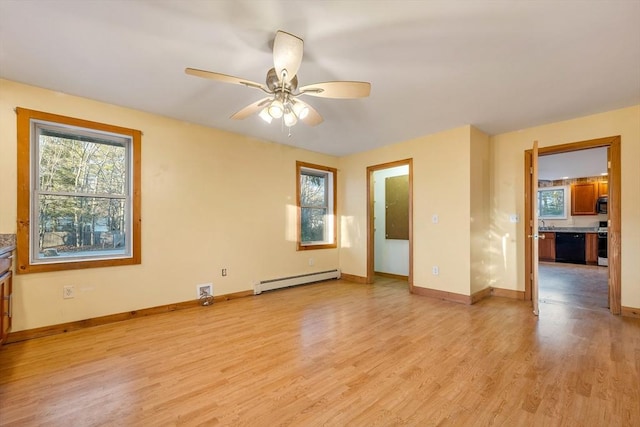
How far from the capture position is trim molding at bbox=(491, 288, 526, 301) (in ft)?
12.8

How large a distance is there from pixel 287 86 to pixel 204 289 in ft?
9.34

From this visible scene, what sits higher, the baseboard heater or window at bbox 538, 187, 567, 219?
window at bbox 538, 187, 567, 219

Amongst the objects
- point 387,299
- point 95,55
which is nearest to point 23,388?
point 95,55

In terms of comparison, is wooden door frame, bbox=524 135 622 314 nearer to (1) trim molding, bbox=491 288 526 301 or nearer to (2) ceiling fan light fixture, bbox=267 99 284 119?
(1) trim molding, bbox=491 288 526 301

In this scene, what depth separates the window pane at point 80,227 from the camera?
281cm

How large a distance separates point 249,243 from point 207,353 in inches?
78.3

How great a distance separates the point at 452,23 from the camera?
183 centimetres

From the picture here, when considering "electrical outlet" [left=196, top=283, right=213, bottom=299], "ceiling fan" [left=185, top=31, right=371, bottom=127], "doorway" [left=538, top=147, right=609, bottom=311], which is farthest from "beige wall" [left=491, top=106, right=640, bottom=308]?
"electrical outlet" [left=196, top=283, right=213, bottom=299]

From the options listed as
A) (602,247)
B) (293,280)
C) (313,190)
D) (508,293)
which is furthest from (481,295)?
(602,247)

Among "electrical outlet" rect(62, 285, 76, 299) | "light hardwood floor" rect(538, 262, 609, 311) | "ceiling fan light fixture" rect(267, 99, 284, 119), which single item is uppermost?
"ceiling fan light fixture" rect(267, 99, 284, 119)

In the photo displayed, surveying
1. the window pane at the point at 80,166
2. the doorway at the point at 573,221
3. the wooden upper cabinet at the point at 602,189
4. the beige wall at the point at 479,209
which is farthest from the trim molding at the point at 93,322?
the wooden upper cabinet at the point at 602,189

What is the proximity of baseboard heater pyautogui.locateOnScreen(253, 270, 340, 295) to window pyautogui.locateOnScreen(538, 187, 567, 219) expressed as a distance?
693 centimetres

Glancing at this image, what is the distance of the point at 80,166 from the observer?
9.84 ft

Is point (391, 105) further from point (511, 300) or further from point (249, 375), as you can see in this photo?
point (511, 300)
